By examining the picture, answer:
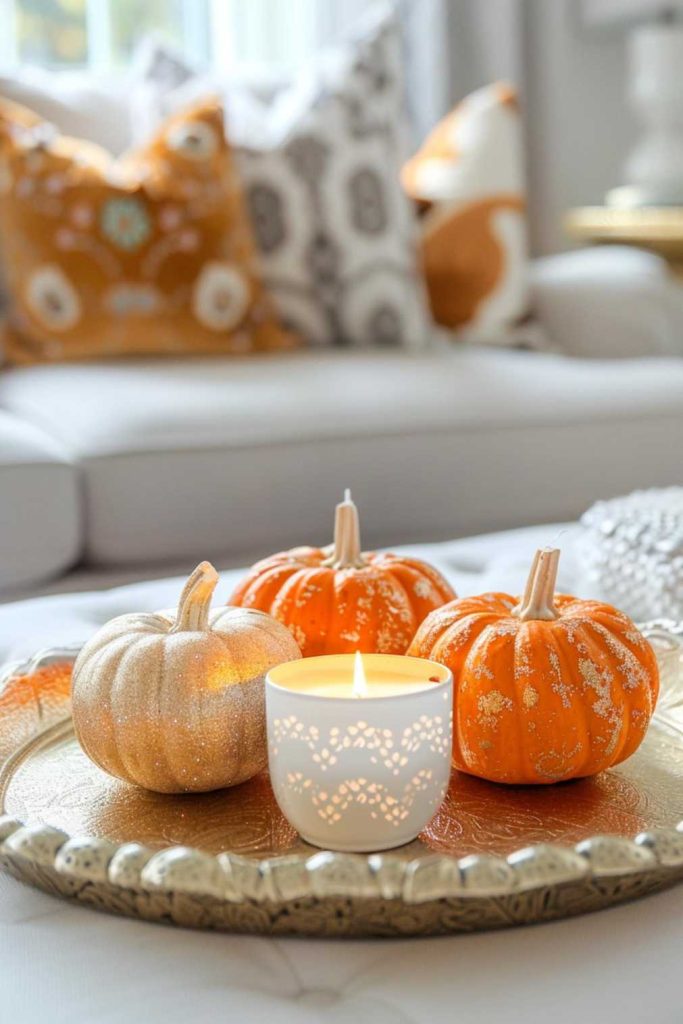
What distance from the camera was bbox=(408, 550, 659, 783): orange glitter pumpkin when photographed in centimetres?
67

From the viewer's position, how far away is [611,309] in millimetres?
2443

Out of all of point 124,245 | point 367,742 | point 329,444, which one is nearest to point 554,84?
point 124,245

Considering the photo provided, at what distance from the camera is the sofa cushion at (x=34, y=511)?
65.2 inches

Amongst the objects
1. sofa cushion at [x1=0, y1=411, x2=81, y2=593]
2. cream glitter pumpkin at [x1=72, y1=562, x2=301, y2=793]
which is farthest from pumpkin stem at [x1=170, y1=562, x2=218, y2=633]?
sofa cushion at [x1=0, y1=411, x2=81, y2=593]

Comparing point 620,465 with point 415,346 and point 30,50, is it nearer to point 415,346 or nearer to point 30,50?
point 415,346

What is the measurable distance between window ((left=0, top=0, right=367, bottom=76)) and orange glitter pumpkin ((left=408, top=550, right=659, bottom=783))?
270cm

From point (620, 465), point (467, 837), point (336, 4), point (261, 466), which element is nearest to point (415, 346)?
point (620, 465)

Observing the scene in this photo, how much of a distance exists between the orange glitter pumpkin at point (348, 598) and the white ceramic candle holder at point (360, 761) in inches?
6.8

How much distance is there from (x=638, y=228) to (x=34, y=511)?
1.89 m

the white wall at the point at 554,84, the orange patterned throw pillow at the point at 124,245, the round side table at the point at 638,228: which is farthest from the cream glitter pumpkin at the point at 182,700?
the white wall at the point at 554,84

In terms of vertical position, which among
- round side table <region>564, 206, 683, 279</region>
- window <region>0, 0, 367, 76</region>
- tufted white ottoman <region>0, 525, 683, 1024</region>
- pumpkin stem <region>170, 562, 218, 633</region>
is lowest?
tufted white ottoman <region>0, 525, 683, 1024</region>

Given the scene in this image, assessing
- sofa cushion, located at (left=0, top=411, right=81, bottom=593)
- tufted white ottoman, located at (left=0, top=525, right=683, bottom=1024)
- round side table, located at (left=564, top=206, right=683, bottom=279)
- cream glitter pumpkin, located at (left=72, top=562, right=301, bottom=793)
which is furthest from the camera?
round side table, located at (left=564, top=206, right=683, bottom=279)

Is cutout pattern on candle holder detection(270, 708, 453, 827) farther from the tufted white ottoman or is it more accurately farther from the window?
the window

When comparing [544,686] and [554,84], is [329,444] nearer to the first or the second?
[544,686]
